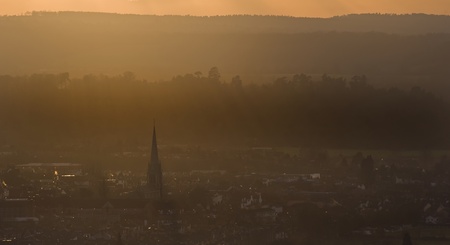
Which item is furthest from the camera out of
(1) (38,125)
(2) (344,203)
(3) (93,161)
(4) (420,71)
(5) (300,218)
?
(4) (420,71)

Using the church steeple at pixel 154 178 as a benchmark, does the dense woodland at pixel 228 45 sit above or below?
above

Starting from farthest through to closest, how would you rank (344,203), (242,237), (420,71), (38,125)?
(420,71) < (38,125) < (344,203) < (242,237)

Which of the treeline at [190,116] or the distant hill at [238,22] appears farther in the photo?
the distant hill at [238,22]

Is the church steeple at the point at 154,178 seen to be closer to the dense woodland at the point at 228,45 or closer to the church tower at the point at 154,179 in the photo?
the church tower at the point at 154,179

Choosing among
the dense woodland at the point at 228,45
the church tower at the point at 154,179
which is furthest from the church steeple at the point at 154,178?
the dense woodland at the point at 228,45

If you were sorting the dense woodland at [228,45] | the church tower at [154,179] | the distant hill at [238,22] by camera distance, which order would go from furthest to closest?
the distant hill at [238,22] < the dense woodland at [228,45] < the church tower at [154,179]

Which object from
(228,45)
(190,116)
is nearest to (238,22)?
(228,45)

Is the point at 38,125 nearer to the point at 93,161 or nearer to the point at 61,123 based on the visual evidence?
the point at 61,123

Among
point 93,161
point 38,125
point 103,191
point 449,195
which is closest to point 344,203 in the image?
point 449,195
